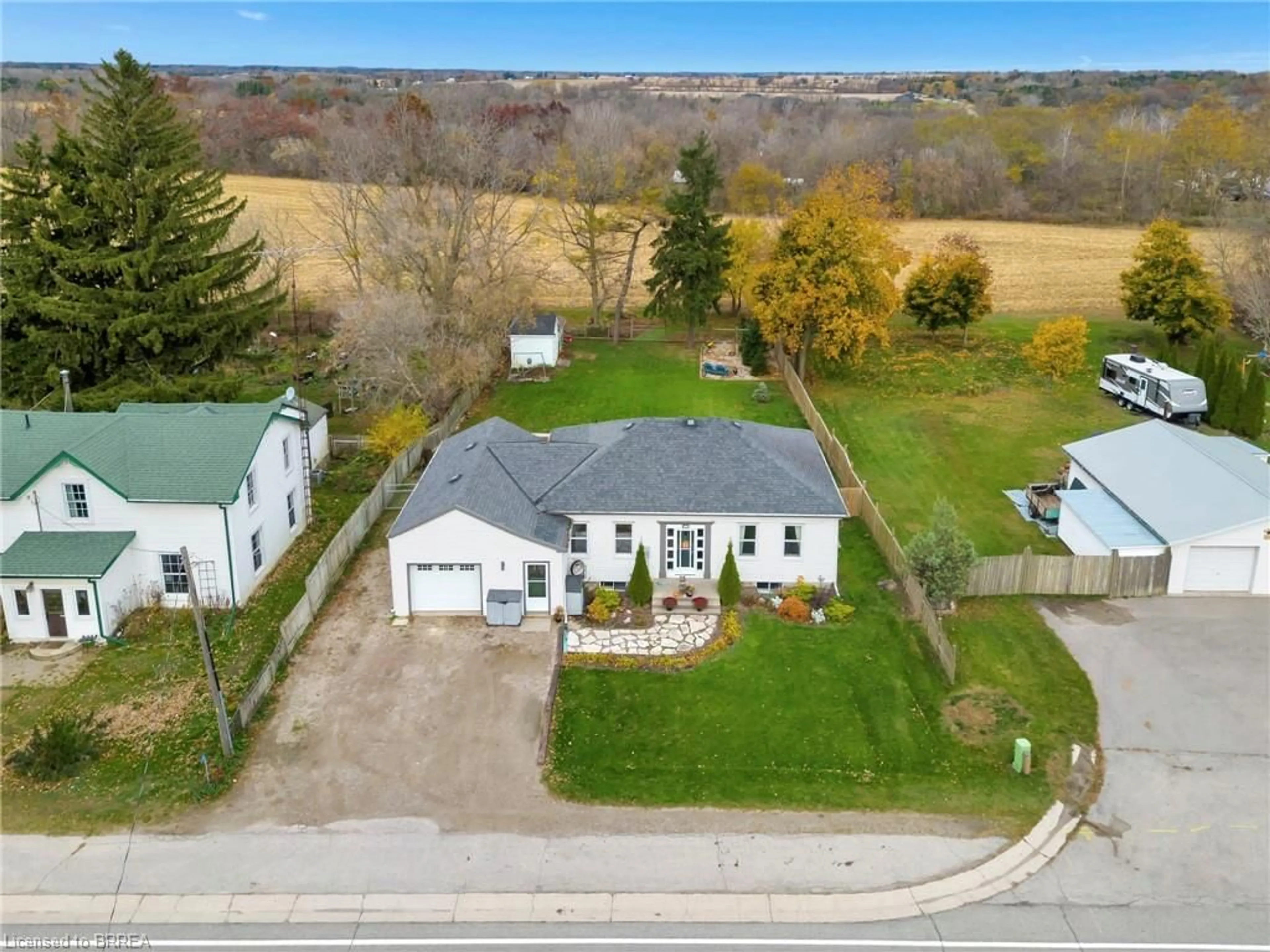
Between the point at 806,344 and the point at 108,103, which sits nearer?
the point at 108,103


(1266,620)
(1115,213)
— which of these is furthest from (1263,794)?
(1115,213)

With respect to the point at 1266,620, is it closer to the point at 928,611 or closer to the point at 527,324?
the point at 928,611

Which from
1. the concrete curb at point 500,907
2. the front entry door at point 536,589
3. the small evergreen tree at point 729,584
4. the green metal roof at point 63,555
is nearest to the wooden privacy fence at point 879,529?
the small evergreen tree at point 729,584

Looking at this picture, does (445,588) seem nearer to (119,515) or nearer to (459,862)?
(119,515)

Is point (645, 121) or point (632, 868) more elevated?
point (645, 121)

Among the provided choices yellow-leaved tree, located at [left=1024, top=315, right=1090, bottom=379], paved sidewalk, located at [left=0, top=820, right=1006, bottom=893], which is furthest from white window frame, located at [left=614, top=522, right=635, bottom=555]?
yellow-leaved tree, located at [left=1024, top=315, right=1090, bottom=379]

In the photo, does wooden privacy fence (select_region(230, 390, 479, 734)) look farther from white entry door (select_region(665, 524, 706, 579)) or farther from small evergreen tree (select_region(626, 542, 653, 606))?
white entry door (select_region(665, 524, 706, 579))
